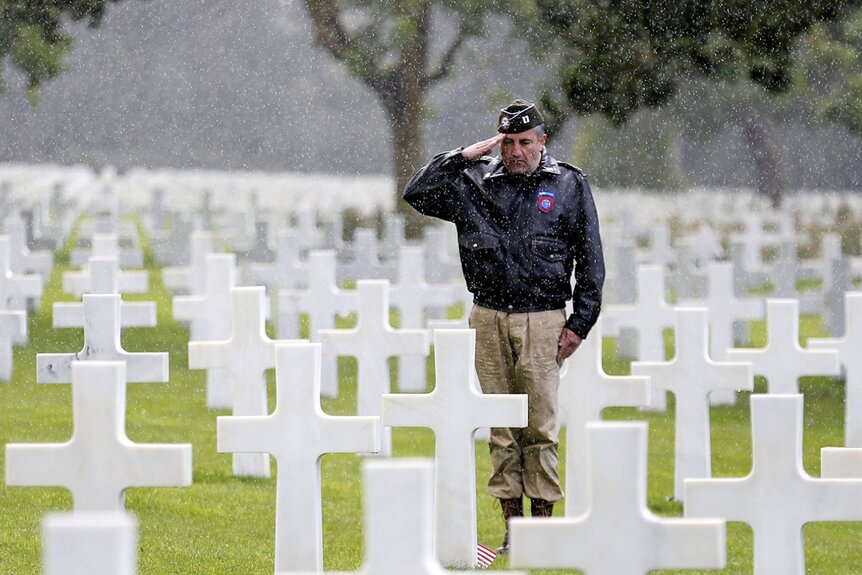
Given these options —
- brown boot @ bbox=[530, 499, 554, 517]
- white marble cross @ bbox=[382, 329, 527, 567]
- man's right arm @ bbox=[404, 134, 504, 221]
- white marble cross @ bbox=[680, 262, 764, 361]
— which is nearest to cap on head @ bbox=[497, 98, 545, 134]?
man's right arm @ bbox=[404, 134, 504, 221]

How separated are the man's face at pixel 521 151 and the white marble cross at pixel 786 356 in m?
1.86

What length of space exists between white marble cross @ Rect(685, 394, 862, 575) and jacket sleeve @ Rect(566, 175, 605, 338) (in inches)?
78.5

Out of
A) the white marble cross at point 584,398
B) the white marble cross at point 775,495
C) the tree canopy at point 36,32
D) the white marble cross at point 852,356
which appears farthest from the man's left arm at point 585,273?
the tree canopy at point 36,32

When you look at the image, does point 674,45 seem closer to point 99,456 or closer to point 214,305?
point 214,305

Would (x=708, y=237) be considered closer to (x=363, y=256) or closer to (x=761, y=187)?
(x=363, y=256)

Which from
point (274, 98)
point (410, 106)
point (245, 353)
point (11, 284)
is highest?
point (274, 98)

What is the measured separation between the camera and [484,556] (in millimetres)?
6047

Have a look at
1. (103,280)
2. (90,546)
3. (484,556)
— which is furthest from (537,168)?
(90,546)

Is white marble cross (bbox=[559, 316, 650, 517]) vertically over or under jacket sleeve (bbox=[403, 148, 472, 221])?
under

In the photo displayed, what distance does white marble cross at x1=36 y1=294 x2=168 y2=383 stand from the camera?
6.32 metres

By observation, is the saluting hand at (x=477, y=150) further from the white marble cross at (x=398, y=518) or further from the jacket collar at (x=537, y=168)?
the white marble cross at (x=398, y=518)

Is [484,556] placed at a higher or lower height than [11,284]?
lower

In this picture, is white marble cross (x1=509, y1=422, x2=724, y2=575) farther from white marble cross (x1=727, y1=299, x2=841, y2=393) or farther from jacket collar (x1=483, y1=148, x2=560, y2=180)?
white marble cross (x1=727, y1=299, x2=841, y2=393)

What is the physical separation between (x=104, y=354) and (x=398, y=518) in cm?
342
